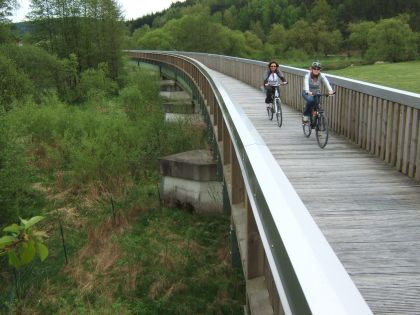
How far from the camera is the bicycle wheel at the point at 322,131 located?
8.86 metres

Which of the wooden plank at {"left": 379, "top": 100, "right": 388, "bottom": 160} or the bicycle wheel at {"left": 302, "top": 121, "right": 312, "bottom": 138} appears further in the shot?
the bicycle wheel at {"left": 302, "top": 121, "right": 312, "bottom": 138}

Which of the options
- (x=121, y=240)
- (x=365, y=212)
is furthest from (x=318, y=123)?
(x=121, y=240)

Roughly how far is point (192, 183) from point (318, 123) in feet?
18.3

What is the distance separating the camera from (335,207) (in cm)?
577

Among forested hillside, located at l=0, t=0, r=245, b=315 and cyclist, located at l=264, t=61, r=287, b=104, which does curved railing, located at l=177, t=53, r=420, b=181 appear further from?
forested hillside, located at l=0, t=0, r=245, b=315

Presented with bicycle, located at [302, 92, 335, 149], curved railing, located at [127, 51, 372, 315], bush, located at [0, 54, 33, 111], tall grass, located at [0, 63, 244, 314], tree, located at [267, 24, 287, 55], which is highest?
tree, located at [267, 24, 287, 55]

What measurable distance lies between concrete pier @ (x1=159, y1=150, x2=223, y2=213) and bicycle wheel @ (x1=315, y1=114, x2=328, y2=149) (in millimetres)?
4750

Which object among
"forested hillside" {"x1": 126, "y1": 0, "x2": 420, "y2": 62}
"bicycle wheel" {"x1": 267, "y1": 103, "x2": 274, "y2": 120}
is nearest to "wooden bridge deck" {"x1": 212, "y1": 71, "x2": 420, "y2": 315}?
"bicycle wheel" {"x1": 267, "y1": 103, "x2": 274, "y2": 120}

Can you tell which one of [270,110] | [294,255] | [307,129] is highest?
[294,255]

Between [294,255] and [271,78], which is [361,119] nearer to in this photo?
[271,78]

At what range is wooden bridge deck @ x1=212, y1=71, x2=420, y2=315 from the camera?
397 centimetres

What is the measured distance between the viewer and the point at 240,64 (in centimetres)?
2317

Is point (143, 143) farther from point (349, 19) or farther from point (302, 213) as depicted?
point (349, 19)

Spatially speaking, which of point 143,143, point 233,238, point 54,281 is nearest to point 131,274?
point 54,281
